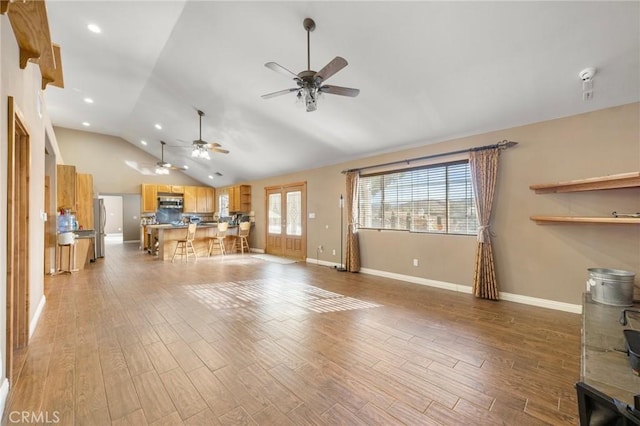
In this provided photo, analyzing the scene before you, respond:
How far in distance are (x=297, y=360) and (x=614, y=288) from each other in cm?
317

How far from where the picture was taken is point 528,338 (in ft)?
9.34

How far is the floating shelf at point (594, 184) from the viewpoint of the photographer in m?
2.90

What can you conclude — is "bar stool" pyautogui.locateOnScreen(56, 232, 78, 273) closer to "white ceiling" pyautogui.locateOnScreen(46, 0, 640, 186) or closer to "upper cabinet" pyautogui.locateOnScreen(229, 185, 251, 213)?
"white ceiling" pyautogui.locateOnScreen(46, 0, 640, 186)

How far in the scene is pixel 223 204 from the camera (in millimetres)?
11703

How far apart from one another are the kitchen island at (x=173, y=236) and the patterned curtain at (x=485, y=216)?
25.2 ft

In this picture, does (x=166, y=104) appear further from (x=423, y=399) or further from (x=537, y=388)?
(x=537, y=388)

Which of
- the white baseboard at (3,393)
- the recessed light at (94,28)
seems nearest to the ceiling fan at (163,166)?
the recessed light at (94,28)

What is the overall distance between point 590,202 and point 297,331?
158 inches

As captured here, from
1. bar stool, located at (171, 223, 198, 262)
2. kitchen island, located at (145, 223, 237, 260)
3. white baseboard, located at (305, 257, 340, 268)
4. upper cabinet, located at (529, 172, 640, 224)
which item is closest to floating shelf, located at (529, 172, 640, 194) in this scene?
upper cabinet, located at (529, 172, 640, 224)

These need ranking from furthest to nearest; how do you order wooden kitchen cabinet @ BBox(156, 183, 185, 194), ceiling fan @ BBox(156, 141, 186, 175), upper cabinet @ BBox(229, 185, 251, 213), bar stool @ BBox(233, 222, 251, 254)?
wooden kitchen cabinet @ BBox(156, 183, 185, 194)
upper cabinet @ BBox(229, 185, 251, 213)
bar stool @ BBox(233, 222, 251, 254)
ceiling fan @ BBox(156, 141, 186, 175)

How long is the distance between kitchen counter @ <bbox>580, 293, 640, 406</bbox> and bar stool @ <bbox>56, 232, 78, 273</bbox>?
8290 millimetres

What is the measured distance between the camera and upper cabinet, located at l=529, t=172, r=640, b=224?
2.91m

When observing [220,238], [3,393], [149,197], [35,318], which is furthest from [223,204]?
[3,393]

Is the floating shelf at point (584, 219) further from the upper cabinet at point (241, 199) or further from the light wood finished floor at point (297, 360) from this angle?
the upper cabinet at point (241, 199)
